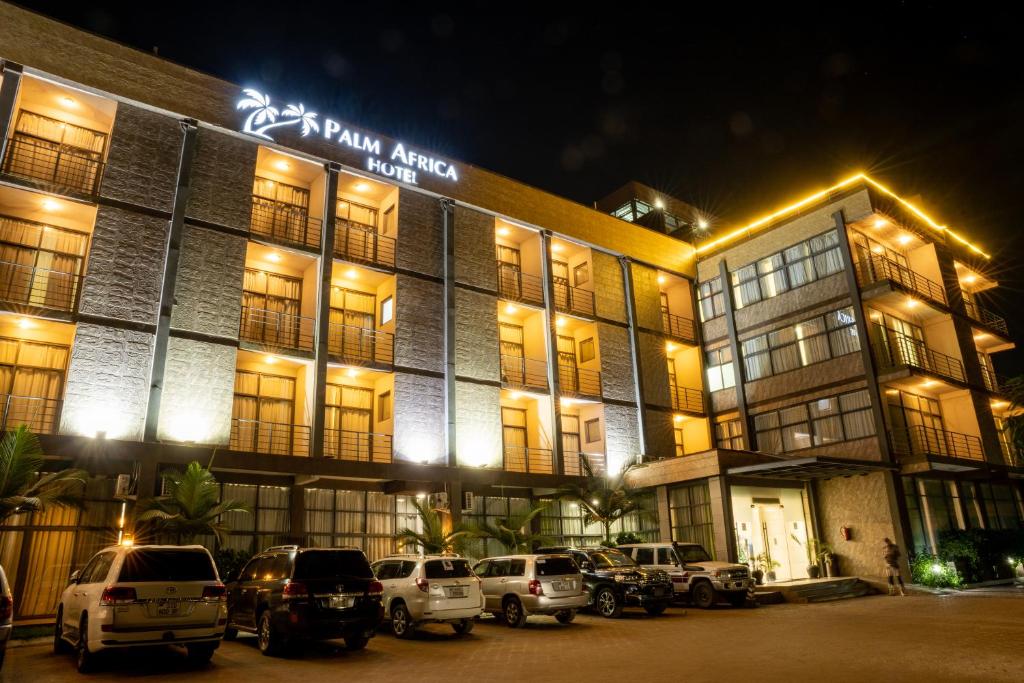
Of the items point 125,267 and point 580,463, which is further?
point 580,463

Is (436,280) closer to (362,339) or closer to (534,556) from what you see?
(362,339)

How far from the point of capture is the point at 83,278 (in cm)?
1780

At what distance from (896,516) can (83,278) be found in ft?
84.4

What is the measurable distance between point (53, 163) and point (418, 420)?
41.2 feet

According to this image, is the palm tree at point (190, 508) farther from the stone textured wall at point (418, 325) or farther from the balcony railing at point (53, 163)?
the balcony railing at point (53, 163)

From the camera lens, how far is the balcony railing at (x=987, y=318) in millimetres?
33031

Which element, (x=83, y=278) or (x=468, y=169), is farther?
(x=468, y=169)

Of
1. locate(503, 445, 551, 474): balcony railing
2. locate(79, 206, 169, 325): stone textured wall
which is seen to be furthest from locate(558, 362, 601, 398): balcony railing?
locate(79, 206, 169, 325): stone textured wall

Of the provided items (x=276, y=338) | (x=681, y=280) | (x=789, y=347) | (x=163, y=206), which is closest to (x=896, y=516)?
(x=789, y=347)

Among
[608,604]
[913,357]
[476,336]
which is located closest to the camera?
[608,604]

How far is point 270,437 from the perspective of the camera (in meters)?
20.5

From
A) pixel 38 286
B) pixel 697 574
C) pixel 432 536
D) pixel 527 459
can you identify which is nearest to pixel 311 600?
pixel 432 536

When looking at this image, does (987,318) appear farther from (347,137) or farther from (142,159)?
(142,159)

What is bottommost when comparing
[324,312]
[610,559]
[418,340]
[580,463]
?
[610,559]
